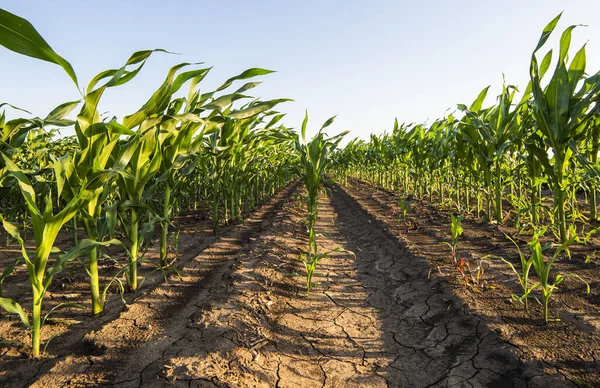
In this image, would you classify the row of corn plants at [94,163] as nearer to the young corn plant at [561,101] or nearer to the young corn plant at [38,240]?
the young corn plant at [38,240]

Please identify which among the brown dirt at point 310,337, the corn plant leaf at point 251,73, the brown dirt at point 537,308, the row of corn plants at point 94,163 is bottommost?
the brown dirt at point 310,337

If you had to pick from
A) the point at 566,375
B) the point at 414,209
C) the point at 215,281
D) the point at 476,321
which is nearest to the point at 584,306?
the point at 476,321

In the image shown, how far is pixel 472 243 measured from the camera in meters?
3.44

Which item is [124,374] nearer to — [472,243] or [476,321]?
[476,321]

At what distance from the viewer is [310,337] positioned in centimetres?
185

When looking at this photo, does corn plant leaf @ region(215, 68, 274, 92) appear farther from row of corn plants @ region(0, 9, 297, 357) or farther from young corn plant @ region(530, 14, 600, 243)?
young corn plant @ region(530, 14, 600, 243)

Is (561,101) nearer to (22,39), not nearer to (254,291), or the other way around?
(254,291)

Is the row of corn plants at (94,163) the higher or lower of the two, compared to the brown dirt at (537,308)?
higher

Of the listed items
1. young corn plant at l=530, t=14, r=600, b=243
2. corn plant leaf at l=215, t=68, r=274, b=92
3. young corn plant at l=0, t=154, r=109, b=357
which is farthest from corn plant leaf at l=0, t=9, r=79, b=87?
young corn plant at l=530, t=14, r=600, b=243

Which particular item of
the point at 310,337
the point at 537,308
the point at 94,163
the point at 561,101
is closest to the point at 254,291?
the point at 310,337

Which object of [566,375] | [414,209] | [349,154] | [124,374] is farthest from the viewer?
[349,154]

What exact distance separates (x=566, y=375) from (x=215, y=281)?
2.14 metres

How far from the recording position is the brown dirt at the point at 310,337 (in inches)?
56.1

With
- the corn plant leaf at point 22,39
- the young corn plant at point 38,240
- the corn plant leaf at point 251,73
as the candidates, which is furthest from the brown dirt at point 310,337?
the corn plant leaf at point 251,73
